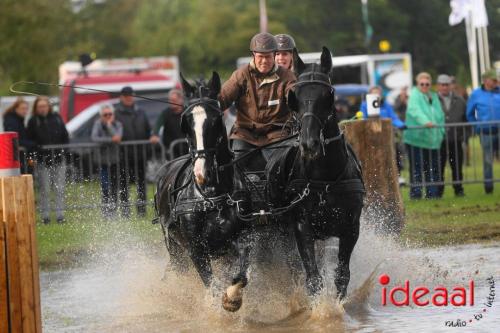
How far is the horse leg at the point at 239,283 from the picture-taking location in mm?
9852

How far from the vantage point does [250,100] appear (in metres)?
11.2

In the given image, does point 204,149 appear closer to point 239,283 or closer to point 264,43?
point 239,283

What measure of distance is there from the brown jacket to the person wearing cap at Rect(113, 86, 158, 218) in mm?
5903

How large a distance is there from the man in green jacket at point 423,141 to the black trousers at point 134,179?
409 centimetres

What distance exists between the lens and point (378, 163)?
13.7 metres

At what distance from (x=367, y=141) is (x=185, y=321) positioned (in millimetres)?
4030

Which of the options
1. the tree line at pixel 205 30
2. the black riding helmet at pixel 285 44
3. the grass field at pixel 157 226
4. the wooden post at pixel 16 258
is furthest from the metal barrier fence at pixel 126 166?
the tree line at pixel 205 30

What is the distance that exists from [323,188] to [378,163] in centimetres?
356

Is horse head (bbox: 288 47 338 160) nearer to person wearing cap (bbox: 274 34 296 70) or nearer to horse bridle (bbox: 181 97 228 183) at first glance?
horse bridle (bbox: 181 97 228 183)

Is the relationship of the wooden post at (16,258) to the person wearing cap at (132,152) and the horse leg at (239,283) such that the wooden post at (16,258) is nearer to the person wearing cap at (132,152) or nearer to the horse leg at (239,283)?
the horse leg at (239,283)

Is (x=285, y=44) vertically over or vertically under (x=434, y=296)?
over

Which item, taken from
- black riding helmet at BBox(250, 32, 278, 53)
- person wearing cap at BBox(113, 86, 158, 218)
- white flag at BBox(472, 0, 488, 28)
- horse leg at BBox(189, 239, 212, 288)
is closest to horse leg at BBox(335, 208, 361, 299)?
horse leg at BBox(189, 239, 212, 288)

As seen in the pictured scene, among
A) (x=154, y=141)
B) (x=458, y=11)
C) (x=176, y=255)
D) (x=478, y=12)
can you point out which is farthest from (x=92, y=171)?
(x=458, y=11)

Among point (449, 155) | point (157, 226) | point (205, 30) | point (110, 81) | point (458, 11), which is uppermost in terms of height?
point (205, 30)
